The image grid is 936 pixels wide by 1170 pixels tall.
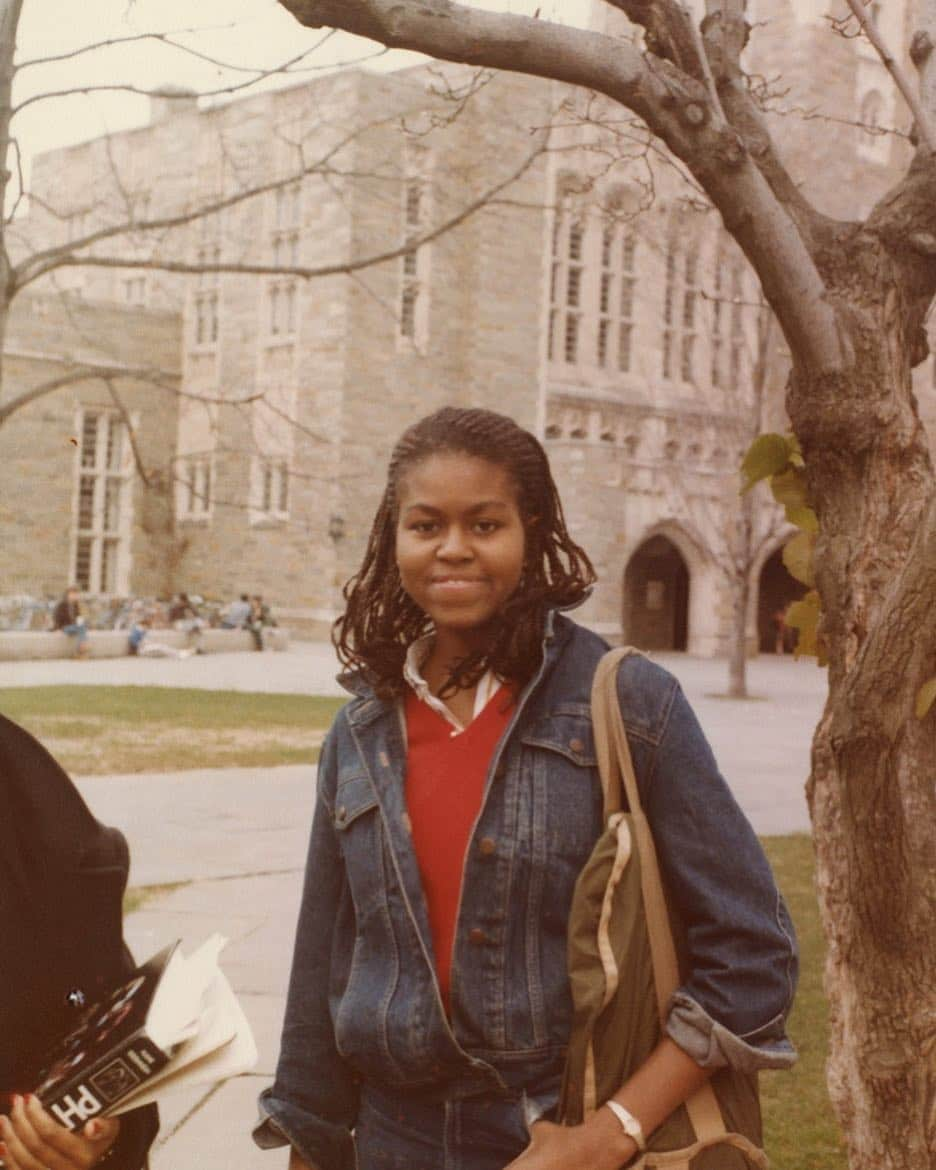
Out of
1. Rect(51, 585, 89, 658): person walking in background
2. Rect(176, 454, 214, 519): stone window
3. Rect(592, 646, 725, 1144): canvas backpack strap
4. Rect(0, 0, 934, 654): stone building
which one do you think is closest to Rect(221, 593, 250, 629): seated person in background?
Rect(0, 0, 934, 654): stone building

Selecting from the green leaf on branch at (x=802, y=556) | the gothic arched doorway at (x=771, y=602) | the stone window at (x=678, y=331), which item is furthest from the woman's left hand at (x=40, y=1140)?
the gothic arched doorway at (x=771, y=602)

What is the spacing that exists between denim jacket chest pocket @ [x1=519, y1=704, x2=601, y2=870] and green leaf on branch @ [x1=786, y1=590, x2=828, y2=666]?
1659 mm

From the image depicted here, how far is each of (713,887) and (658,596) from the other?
107 feet

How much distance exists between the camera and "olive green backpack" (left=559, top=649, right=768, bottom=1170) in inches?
64.9

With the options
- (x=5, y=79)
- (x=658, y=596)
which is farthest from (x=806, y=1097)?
(x=658, y=596)

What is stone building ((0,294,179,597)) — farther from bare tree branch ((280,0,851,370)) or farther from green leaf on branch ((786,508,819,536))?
bare tree branch ((280,0,851,370))

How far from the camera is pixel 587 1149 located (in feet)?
5.36

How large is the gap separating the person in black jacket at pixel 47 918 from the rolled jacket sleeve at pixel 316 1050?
0.18m

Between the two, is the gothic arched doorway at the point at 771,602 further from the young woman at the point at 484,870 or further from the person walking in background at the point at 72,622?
the young woman at the point at 484,870

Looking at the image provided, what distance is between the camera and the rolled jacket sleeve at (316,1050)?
6.24 feet

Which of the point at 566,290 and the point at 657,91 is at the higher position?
the point at 566,290

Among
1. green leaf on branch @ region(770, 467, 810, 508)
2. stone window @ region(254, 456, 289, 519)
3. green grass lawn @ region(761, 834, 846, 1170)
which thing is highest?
stone window @ region(254, 456, 289, 519)

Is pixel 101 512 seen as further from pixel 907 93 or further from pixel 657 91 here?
pixel 657 91

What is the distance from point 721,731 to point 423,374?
16.3 m
